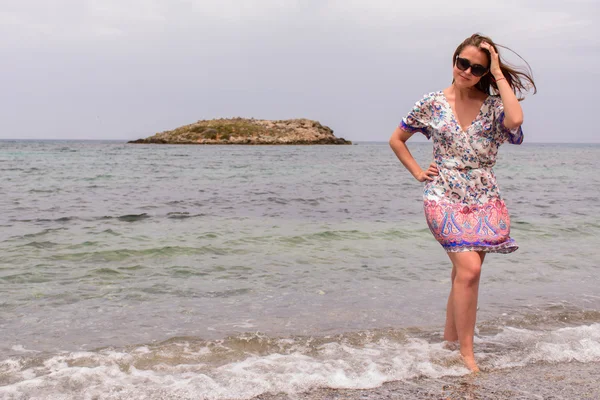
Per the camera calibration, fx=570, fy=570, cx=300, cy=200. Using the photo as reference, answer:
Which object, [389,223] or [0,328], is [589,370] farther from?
[389,223]

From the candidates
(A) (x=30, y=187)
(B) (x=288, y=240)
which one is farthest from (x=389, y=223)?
(A) (x=30, y=187)

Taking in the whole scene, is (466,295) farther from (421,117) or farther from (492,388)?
(421,117)

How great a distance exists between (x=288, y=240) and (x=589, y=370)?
599 cm

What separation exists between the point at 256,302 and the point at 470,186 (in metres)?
2.76

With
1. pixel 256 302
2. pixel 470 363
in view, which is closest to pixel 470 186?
pixel 470 363

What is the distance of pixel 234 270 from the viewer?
23.8 feet

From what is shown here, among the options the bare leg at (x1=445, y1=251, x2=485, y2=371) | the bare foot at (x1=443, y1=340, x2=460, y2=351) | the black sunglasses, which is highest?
the black sunglasses

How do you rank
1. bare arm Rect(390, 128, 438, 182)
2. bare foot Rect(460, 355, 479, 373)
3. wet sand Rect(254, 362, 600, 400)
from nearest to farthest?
wet sand Rect(254, 362, 600, 400) → bare foot Rect(460, 355, 479, 373) → bare arm Rect(390, 128, 438, 182)

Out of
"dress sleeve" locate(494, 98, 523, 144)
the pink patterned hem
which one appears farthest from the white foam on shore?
"dress sleeve" locate(494, 98, 523, 144)

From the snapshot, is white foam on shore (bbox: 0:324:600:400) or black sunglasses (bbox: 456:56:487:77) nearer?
white foam on shore (bbox: 0:324:600:400)

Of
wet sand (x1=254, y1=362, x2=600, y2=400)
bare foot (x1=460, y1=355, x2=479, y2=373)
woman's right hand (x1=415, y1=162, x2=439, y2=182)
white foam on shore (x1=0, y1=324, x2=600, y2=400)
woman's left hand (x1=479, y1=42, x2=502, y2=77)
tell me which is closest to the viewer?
wet sand (x1=254, y1=362, x2=600, y2=400)

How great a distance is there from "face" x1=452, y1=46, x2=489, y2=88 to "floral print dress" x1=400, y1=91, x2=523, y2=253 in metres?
0.19

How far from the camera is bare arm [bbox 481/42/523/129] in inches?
143

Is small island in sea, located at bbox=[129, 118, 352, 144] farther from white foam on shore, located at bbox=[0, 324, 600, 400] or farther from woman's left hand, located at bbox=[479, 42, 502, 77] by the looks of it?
woman's left hand, located at bbox=[479, 42, 502, 77]
